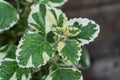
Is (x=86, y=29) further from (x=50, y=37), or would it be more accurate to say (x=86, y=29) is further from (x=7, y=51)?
(x=7, y=51)

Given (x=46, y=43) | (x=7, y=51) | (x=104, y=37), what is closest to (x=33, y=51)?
(x=46, y=43)

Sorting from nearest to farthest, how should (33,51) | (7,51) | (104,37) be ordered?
(33,51) < (7,51) < (104,37)

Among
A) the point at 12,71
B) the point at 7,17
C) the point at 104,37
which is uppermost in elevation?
the point at 7,17

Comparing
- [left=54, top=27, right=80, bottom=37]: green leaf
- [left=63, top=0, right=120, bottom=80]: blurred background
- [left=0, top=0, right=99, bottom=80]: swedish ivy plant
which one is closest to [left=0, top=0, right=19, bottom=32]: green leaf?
[left=0, top=0, right=99, bottom=80]: swedish ivy plant

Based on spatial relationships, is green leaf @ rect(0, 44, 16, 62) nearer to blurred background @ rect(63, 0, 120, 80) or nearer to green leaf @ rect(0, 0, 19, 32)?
green leaf @ rect(0, 0, 19, 32)

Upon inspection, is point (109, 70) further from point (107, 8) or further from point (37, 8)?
point (37, 8)

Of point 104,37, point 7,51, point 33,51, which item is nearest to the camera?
point 33,51
